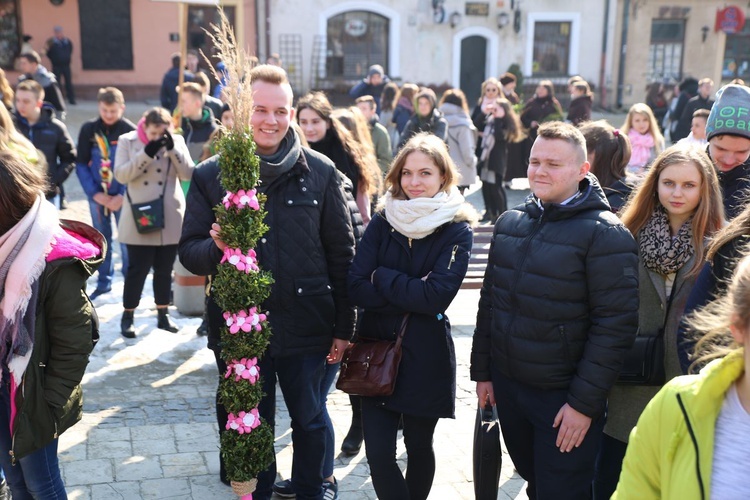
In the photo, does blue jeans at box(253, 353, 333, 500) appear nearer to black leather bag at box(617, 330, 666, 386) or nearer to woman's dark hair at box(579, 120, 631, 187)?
black leather bag at box(617, 330, 666, 386)

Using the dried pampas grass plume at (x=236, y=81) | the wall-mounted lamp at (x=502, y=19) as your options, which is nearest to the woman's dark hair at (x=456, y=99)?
the dried pampas grass plume at (x=236, y=81)

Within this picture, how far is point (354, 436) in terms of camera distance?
4.81 meters

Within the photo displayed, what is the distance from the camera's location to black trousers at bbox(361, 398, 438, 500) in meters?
3.69

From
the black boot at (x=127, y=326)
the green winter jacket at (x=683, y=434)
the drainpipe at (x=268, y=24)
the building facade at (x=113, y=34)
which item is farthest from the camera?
the drainpipe at (x=268, y=24)

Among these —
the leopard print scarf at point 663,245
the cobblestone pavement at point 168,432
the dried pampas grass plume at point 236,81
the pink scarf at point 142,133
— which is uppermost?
the dried pampas grass plume at point 236,81

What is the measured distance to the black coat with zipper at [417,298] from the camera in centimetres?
362

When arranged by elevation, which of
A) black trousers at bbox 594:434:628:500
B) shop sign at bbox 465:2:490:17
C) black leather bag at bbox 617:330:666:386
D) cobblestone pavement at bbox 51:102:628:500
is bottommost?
cobblestone pavement at bbox 51:102:628:500

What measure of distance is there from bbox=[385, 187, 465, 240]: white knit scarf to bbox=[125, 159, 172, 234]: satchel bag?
3311mm

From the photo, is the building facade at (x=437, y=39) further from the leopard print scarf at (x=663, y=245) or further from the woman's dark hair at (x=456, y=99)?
the leopard print scarf at (x=663, y=245)

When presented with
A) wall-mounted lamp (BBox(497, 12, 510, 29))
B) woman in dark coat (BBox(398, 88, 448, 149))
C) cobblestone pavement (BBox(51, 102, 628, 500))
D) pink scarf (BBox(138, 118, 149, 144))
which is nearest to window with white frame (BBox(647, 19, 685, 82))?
wall-mounted lamp (BBox(497, 12, 510, 29))

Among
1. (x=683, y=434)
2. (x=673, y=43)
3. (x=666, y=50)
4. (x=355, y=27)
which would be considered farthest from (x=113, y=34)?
(x=683, y=434)

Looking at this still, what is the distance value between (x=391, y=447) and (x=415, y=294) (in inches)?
27.8

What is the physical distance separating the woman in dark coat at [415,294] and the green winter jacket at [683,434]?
1.55 m

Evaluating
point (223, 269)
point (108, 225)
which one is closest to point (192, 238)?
point (223, 269)
